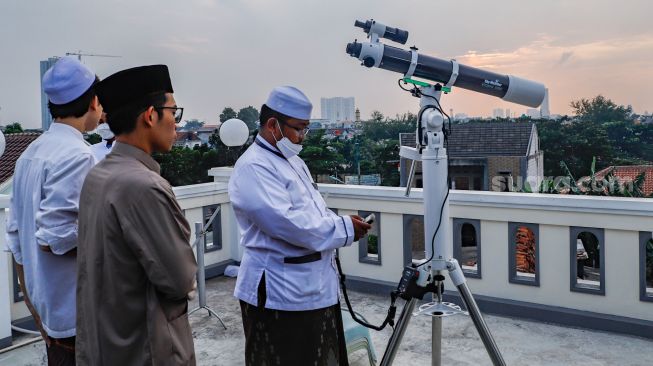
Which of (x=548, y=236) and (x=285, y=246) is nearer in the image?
(x=285, y=246)

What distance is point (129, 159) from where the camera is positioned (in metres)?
1.50

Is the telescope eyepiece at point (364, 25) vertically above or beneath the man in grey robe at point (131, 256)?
above

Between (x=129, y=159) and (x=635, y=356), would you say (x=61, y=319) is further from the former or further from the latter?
(x=635, y=356)

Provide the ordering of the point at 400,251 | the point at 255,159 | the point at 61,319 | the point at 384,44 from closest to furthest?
the point at 61,319
the point at 255,159
the point at 384,44
the point at 400,251

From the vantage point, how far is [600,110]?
65.2 metres

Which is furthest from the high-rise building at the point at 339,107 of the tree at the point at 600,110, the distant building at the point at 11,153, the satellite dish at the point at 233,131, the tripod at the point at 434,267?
the tripod at the point at 434,267

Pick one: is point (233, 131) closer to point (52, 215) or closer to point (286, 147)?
point (286, 147)

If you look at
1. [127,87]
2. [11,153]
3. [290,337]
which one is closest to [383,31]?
[290,337]

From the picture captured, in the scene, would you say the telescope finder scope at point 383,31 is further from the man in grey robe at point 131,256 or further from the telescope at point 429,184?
the man in grey robe at point 131,256

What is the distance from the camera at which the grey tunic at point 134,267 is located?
1.40 m

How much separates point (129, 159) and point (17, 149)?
1606 cm

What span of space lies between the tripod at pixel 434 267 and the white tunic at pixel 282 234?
1.85 feet

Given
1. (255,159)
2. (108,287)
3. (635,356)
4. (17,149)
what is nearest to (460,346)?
(635,356)

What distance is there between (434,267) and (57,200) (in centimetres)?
168
